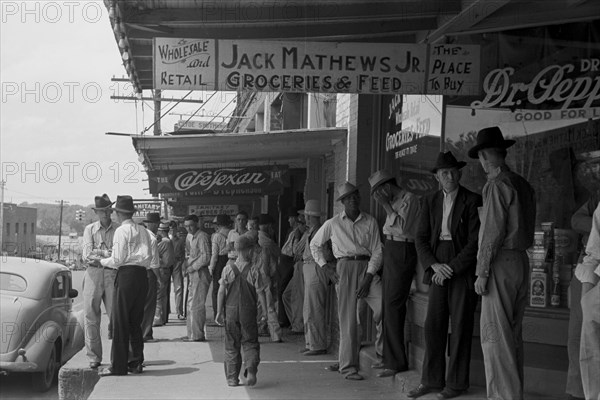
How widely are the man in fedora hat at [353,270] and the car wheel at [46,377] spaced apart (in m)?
4.23

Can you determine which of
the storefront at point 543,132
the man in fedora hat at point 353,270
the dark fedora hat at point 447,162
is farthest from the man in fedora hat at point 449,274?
the man in fedora hat at point 353,270

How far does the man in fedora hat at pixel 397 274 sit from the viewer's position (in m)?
7.94

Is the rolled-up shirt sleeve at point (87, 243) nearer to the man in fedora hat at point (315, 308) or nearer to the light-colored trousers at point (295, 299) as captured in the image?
the man in fedora hat at point (315, 308)

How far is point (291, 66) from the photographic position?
24.3 feet

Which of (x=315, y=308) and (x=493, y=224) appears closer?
(x=493, y=224)

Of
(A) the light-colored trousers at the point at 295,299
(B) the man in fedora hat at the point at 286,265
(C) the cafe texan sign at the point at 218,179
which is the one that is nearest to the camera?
(A) the light-colored trousers at the point at 295,299

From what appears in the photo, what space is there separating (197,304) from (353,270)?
14.7 feet

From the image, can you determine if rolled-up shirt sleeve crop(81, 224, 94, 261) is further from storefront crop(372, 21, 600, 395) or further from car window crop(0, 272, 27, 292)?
storefront crop(372, 21, 600, 395)

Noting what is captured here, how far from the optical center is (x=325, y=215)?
526 inches


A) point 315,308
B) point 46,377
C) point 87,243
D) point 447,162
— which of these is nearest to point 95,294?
point 87,243

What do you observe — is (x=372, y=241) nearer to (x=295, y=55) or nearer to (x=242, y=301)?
(x=242, y=301)

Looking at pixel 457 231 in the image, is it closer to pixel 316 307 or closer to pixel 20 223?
pixel 316 307

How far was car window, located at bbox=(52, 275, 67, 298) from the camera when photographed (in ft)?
37.6

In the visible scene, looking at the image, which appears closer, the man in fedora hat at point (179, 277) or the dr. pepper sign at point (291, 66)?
the dr. pepper sign at point (291, 66)
